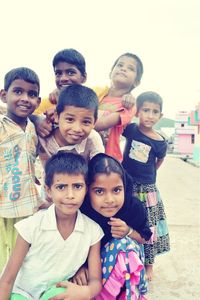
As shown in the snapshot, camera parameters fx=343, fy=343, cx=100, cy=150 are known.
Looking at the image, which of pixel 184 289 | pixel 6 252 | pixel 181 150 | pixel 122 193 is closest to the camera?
pixel 122 193

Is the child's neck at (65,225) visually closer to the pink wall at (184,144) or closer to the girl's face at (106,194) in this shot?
the girl's face at (106,194)

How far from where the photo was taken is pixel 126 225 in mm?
1822

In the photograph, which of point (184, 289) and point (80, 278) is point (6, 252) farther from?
point (184, 289)

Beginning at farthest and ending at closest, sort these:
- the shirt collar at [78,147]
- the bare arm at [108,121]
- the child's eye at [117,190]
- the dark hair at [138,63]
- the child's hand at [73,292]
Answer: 1. the dark hair at [138,63]
2. the bare arm at [108,121]
3. the shirt collar at [78,147]
4. the child's eye at [117,190]
5. the child's hand at [73,292]

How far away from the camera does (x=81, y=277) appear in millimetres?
1699

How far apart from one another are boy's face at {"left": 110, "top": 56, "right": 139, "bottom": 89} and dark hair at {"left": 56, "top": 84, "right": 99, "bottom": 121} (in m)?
0.55

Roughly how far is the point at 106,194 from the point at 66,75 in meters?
0.80

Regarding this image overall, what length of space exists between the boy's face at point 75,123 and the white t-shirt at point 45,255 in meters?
0.44

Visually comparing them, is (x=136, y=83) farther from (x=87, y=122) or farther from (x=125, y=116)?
(x=87, y=122)

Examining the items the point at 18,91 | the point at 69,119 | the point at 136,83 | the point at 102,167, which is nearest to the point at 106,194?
the point at 102,167

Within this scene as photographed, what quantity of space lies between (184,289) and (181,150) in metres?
16.2

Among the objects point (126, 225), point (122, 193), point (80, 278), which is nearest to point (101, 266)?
point (80, 278)

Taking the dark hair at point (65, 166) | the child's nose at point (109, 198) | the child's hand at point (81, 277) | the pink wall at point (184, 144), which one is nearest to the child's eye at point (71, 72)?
the dark hair at point (65, 166)

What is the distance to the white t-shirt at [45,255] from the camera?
5.50 ft
